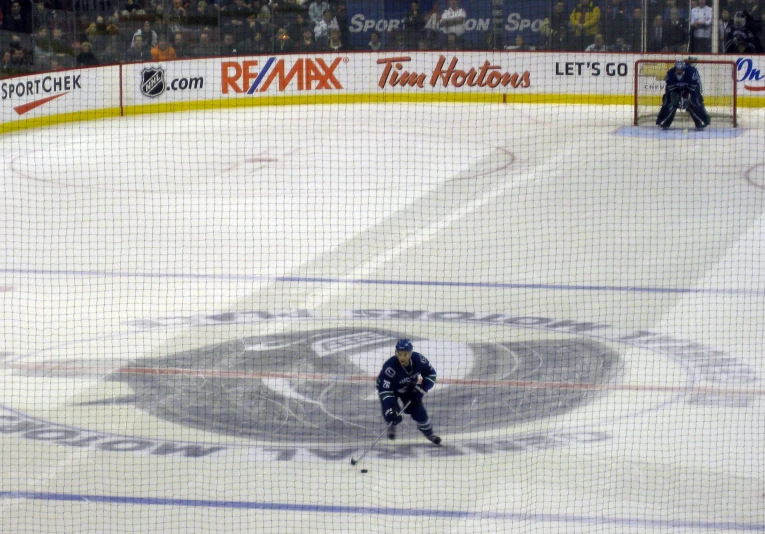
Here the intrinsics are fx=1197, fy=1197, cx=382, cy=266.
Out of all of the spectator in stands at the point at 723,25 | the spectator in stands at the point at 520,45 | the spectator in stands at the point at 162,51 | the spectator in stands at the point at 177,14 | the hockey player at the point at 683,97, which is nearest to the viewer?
the hockey player at the point at 683,97

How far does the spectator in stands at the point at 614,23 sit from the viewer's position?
2208 centimetres

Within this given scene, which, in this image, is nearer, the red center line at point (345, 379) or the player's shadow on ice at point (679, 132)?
the red center line at point (345, 379)

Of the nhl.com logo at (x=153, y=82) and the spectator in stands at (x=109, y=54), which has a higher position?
the spectator in stands at (x=109, y=54)

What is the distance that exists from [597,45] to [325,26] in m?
5.25

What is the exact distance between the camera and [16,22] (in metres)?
21.5

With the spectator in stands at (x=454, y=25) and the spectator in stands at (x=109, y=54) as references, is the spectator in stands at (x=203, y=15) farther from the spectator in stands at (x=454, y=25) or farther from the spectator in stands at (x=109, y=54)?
the spectator in stands at (x=454, y=25)

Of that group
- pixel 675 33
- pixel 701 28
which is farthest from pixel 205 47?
pixel 701 28

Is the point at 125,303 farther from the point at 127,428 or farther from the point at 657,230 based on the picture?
the point at 657,230

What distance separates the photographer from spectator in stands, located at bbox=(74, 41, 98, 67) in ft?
72.6

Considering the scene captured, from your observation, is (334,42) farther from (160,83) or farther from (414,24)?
(160,83)

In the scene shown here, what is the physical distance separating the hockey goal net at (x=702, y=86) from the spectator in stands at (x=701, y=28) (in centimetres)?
56

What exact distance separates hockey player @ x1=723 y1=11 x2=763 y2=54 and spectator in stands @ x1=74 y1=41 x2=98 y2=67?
11.7 m

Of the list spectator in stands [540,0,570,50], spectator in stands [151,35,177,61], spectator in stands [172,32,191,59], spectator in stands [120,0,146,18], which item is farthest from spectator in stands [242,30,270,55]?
spectator in stands [540,0,570,50]

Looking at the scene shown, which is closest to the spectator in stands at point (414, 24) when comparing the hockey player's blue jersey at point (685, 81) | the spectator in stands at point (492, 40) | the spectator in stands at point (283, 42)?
the spectator in stands at point (492, 40)
